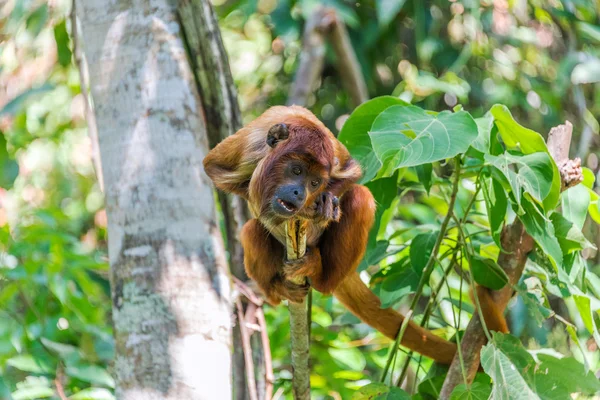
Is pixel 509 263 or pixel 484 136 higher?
pixel 484 136

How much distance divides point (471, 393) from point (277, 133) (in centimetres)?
116

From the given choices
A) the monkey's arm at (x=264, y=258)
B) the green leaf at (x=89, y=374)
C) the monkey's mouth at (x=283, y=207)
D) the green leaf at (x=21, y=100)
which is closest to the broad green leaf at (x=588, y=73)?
the monkey's arm at (x=264, y=258)

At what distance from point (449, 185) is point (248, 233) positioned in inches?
34.2

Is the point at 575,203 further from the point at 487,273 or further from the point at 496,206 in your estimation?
the point at 487,273

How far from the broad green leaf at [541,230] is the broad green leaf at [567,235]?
0.08m

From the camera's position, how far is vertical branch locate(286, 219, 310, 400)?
7.89 ft

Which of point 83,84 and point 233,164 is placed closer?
point 233,164

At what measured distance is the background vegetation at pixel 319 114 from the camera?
12.1 ft

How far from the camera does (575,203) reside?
2.61 metres

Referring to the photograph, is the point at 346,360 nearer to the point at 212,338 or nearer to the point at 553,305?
the point at 212,338

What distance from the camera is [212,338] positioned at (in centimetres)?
266

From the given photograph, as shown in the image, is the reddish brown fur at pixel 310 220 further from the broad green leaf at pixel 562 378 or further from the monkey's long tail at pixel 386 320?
the broad green leaf at pixel 562 378

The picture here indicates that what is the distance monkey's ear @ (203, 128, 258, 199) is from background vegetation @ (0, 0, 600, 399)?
620mm

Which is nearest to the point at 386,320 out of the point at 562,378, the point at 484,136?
the point at 562,378
